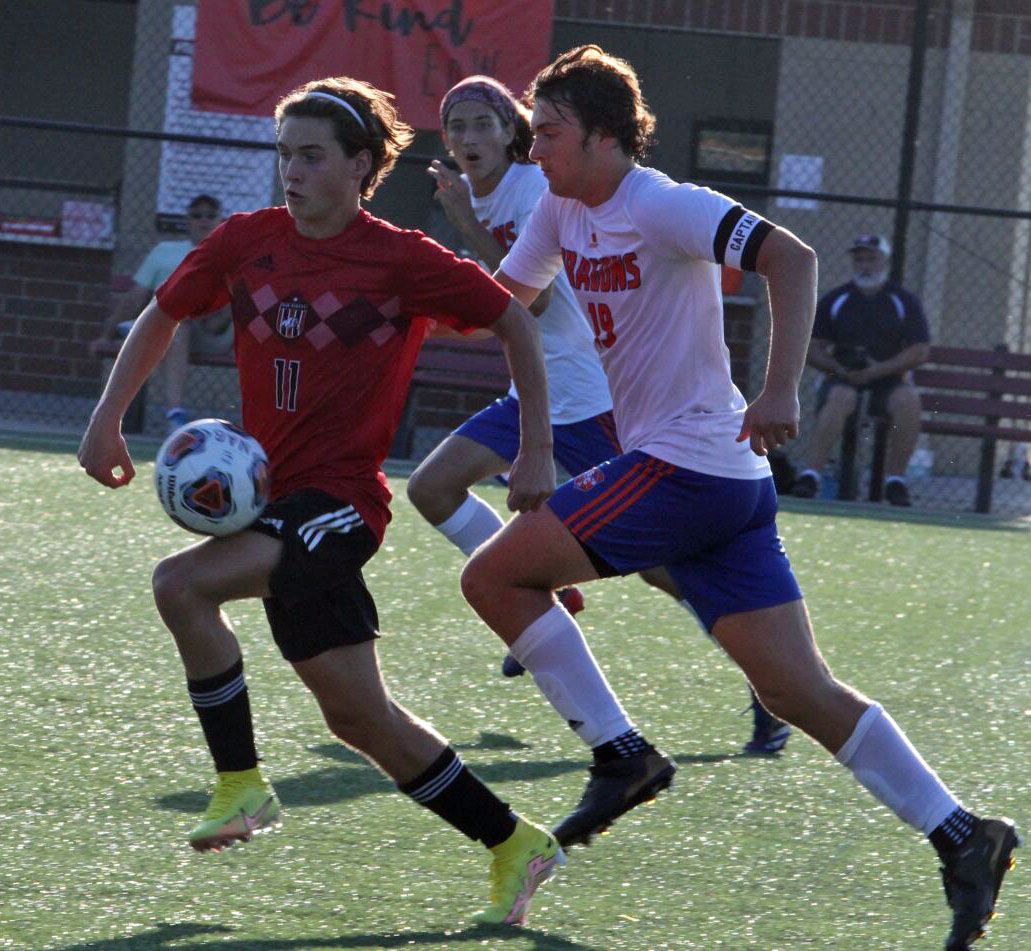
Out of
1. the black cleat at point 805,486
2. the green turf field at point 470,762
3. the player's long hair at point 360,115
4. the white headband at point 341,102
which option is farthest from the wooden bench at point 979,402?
the white headband at point 341,102

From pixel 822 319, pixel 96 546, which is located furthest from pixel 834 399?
pixel 96 546

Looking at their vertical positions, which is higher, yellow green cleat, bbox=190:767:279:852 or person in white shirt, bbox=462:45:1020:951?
person in white shirt, bbox=462:45:1020:951

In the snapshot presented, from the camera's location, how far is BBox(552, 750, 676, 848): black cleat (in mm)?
3986

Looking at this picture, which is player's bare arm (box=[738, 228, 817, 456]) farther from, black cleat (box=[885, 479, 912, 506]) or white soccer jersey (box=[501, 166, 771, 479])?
black cleat (box=[885, 479, 912, 506])

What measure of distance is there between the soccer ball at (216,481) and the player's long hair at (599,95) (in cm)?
99

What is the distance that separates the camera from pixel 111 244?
47.6 ft

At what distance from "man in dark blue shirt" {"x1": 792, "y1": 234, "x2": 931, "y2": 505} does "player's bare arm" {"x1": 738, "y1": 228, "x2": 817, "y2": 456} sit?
7.85 m

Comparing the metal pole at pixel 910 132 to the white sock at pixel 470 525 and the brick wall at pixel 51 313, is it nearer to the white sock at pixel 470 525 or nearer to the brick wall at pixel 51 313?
the brick wall at pixel 51 313

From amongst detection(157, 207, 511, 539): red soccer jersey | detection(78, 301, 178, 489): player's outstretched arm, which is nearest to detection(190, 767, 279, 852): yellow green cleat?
detection(157, 207, 511, 539): red soccer jersey

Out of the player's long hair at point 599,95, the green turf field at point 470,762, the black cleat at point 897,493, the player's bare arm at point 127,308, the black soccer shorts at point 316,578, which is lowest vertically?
the green turf field at point 470,762

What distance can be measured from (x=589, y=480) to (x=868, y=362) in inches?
311

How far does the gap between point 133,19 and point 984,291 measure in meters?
7.01

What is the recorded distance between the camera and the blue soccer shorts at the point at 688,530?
3869 mm

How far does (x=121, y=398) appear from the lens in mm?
3918
